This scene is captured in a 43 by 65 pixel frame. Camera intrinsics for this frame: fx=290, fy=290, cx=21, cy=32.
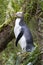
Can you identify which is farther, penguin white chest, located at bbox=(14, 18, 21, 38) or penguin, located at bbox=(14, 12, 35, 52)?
penguin white chest, located at bbox=(14, 18, 21, 38)

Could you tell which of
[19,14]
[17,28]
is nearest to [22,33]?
[17,28]

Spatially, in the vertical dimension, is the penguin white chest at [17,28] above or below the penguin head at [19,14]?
below

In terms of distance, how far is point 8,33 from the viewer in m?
4.29

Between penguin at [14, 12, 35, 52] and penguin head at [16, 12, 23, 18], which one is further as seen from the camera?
penguin head at [16, 12, 23, 18]

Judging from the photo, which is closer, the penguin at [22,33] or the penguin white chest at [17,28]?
the penguin at [22,33]

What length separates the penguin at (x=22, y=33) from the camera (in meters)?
3.99

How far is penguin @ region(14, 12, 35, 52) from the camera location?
157 inches

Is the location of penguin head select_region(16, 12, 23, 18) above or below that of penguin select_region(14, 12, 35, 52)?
above

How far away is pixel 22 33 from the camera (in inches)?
163

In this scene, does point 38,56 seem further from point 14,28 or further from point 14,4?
point 14,4

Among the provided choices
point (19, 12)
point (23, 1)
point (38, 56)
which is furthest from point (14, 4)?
point (38, 56)

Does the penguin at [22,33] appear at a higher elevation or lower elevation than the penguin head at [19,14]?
lower

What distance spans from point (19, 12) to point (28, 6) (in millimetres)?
273

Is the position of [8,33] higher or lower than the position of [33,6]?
lower
